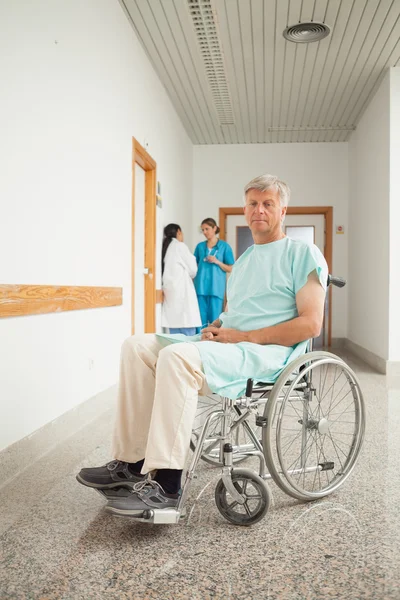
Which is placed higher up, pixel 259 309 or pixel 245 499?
pixel 259 309

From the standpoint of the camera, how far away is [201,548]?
156 cm

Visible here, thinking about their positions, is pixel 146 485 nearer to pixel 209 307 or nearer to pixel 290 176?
pixel 209 307

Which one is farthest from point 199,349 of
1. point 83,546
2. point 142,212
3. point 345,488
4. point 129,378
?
point 142,212

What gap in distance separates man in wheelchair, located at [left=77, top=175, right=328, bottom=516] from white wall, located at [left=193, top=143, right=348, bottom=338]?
221 inches

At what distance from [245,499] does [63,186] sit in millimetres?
1768

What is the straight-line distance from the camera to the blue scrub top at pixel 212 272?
621 cm

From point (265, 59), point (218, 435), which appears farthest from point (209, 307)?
point (218, 435)

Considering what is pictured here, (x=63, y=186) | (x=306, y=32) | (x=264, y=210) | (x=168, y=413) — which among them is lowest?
(x=168, y=413)

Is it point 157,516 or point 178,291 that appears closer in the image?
point 157,516

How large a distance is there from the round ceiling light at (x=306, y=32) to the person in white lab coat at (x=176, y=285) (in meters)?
2.05

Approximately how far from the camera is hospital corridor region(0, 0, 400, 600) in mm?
1555

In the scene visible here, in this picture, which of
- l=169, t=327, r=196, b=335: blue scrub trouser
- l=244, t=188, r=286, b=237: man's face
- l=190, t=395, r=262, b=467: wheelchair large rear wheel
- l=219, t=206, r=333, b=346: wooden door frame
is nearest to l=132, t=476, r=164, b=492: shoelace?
l=190, t=395, r=262, b=467: wheelchair large rear wheel

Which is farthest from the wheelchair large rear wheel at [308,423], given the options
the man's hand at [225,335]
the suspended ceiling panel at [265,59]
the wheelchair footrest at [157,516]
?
the suspended ceiling panel at [265,59]

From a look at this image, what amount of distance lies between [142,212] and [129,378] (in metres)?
3.39
